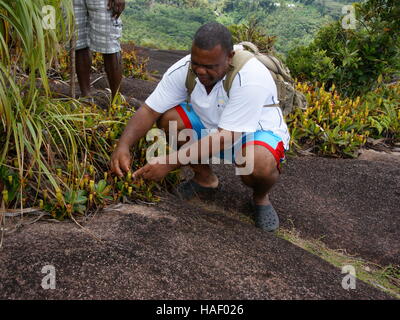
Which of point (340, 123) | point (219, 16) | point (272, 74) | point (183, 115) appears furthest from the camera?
point (219, 16)

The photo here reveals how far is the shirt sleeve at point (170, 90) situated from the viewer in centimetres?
258

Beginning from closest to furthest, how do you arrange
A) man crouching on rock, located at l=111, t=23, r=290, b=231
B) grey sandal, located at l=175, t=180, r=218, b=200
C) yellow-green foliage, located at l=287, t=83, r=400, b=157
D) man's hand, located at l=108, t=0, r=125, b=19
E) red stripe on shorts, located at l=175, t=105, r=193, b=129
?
man crouching on rock, located at l=111, t=23, r=290, b=231 < red stripe on shorts, located at l=175, t=105, r=193, b=129 < grey sandal, located at l=175, t=180, r=218, b=200 < man's hand, located at l=108, t=0, r=125, b=19 < yellow-green foliage, located at l=287, t=83, r=400, b=157

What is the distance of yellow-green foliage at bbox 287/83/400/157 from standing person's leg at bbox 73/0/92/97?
1968mm

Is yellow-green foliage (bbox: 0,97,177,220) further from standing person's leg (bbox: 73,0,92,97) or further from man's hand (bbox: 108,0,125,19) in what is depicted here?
man's hand (bbox: 108,0,125,19)

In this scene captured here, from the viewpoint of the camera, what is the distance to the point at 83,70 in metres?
3.77

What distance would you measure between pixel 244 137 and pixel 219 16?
22110mm

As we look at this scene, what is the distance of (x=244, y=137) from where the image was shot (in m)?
2.65

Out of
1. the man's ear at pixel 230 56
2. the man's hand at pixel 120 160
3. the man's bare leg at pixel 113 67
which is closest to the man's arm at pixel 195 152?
the man's hand at pixel 120 160

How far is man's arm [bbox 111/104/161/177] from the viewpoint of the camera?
251cm

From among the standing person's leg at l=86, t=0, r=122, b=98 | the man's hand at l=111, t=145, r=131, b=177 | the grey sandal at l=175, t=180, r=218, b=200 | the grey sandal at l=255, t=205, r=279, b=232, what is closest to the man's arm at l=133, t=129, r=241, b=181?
the man's hand at l=111, t=145, r=131, b=177

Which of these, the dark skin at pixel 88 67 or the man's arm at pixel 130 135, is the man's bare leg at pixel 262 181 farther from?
the dark skin at pixel 88 67

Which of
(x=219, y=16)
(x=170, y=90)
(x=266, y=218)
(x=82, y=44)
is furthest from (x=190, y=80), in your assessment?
(x=219, y=16)

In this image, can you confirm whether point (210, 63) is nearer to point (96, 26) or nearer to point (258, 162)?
point (258, 162)
